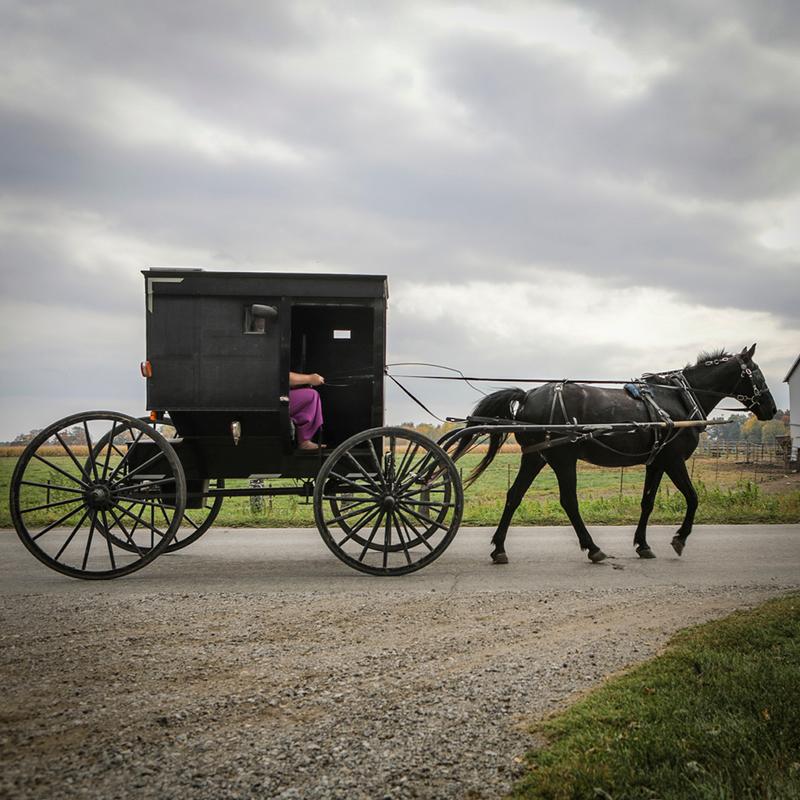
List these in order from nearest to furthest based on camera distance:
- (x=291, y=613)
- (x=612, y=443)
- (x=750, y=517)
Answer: (x=291, y=613) < (x=612, y=443) < (x=750, y=517)

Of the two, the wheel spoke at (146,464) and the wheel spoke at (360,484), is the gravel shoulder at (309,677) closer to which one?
the wheel spoke at (360,484)

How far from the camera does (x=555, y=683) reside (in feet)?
13.1

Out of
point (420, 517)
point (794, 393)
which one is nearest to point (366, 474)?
point (420, 517)

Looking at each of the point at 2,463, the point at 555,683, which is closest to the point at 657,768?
the point at 555,683

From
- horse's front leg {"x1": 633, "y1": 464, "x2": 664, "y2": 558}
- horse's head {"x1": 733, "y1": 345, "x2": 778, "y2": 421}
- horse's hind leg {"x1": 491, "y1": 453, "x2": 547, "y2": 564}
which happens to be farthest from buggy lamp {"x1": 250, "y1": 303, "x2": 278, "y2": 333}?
horse's head {"x1": 733, "y1": 345, "x2": 778, "y2": 421}

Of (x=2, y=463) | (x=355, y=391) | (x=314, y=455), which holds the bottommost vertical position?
(x=2, y=463)

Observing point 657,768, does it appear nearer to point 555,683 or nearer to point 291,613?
point 555,683

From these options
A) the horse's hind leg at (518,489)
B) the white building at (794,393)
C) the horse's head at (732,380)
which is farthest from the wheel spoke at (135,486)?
the white building at (794,393)

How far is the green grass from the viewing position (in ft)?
9.43

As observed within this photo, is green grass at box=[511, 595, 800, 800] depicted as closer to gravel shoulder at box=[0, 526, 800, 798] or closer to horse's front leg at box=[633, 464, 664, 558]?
gravel shoulder at box=[0, 526, 800, 798]

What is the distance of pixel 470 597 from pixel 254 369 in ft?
9.46

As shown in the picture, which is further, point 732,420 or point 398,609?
point 732,420

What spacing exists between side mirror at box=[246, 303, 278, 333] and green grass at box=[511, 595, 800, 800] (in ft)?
14.5

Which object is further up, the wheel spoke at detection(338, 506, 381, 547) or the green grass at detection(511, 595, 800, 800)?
the wheel spoke at detection(338, 506, 381, 547)
